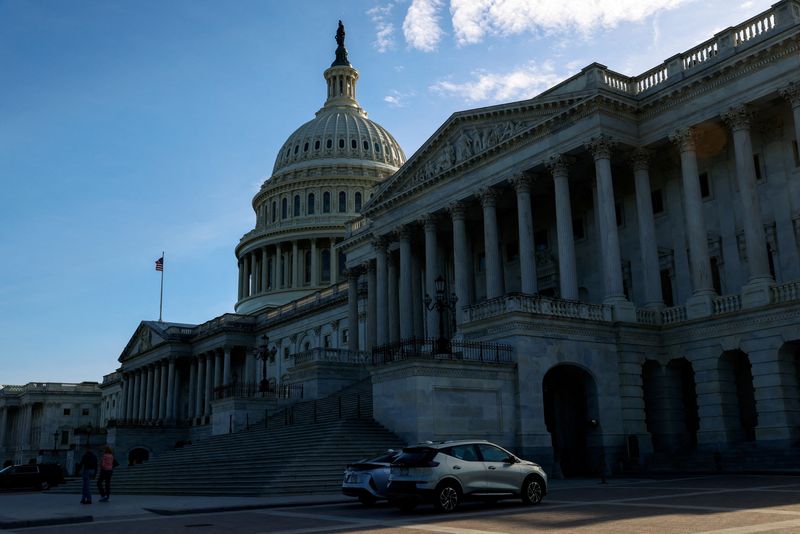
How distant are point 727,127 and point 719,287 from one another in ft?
26.1

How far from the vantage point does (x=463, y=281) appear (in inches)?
1930

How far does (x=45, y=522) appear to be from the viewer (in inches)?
805

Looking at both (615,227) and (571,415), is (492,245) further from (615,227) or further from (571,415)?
(571,415)

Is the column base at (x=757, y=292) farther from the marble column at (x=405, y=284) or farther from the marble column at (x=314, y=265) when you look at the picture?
the marble column at (x=314, y=265)

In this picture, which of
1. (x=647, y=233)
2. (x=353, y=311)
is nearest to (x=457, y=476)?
(x=647, y=233)

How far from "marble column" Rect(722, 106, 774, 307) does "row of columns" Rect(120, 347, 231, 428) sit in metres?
67.0

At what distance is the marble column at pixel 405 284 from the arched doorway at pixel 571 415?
1547 centimetres

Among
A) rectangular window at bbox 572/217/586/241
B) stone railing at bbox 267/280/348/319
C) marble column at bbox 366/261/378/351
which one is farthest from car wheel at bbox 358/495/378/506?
stone railing at bbox 267/280/348/319

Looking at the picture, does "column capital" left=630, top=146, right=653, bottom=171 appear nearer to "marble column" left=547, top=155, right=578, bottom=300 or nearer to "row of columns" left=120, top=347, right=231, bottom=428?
"marble column" left=547, top=155, right=578, bottom=300

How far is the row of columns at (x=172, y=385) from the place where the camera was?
9519cm

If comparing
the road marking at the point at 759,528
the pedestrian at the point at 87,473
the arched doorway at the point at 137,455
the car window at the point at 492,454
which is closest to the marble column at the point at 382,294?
the pedestrian at the point at 87,473

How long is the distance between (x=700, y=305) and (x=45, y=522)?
2904 centimetres

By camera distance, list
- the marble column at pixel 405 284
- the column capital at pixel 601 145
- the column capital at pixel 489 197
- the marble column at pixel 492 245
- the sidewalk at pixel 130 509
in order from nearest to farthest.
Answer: the sidewalk at pixel 130 509
the column capital at pixel 601 145
the marble column at pixel 492 245
the column capital at pixel 489 197
the marble column at pixel 405 284

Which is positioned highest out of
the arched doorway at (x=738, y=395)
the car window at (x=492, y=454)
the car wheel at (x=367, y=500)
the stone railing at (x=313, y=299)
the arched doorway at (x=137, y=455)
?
the stone railing at (x=313, y=299)
